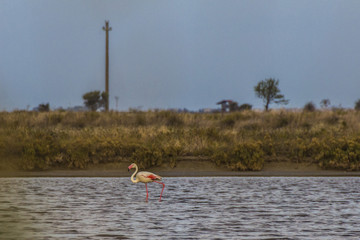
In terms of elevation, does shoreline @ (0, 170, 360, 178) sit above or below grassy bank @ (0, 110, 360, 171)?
below

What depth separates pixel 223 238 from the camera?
866 centimetres

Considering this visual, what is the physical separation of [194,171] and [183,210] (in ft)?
32.8

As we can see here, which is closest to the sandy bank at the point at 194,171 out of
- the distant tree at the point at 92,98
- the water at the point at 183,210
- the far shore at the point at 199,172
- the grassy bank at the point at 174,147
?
the far shore at the point at 199,172

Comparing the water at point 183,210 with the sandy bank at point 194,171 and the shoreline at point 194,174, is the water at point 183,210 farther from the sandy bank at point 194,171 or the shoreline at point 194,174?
the sandy bank at point 194,171

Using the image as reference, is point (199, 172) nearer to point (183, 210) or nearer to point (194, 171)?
point (194, 171)

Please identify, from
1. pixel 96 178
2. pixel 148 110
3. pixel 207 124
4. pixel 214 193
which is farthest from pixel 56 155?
pixel 148 110

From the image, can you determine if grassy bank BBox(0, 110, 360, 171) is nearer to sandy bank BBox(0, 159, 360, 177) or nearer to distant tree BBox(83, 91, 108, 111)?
sandy bank BBox(0, 159, 360, 177)

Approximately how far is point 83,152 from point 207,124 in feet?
32.8

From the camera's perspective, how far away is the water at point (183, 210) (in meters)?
9.15

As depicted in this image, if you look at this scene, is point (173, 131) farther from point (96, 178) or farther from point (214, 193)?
point (214, 193)

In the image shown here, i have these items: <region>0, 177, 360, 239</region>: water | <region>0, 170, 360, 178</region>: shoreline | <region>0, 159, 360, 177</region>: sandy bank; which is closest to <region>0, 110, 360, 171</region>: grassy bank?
<region>0, 159, 360, 177</region>: sandy bank

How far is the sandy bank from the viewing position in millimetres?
21125

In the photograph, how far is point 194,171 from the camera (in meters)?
21.8

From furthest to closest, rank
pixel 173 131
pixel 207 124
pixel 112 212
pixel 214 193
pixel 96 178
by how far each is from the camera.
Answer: pixel 207 124 → pixel 173 131 → pixel 96 178 → pixel 214 193 → pixel 112 212
